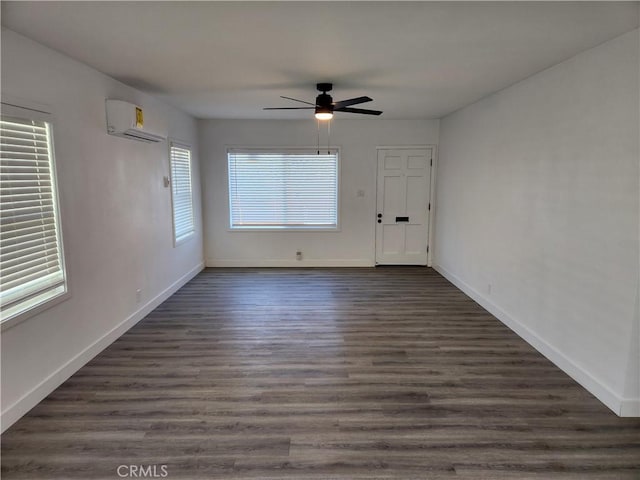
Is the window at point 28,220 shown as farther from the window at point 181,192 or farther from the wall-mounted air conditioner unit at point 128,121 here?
the window at point 181,192

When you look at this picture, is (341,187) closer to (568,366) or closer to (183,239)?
(183,239)

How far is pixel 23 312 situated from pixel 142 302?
1.70 meters

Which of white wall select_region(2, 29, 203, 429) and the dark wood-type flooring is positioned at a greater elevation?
white wall select_region(2, 29, 203, 429)

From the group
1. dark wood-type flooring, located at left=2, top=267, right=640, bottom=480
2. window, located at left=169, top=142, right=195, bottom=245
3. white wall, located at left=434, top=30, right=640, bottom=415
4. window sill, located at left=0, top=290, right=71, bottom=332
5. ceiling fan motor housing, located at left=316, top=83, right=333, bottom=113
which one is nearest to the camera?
dark wood-type flooring, located at left=2, top=267, right=640, bottom=480

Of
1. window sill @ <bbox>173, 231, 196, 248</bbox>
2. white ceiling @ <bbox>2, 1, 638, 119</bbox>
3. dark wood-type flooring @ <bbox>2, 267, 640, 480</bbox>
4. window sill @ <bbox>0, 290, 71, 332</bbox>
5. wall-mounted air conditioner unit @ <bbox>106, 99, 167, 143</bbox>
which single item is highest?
white ceiling @ <bbox>2, 1, 638, 119</bbox>

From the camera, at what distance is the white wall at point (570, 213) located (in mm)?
2400

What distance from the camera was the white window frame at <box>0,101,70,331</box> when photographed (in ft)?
7.59

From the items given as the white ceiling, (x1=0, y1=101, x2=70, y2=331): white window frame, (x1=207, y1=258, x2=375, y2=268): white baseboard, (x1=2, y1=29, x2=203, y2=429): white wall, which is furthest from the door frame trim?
(x1=0, y1=101, x2=70, y2=331): white window frame

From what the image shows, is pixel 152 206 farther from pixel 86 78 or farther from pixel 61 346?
pixel 61 346

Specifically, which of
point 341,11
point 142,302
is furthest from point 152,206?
point 341,11

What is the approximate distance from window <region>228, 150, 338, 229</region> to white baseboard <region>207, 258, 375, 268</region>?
1.99 feet

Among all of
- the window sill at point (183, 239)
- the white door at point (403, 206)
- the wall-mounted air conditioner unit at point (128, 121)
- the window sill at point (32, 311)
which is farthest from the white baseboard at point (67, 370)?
the white door at point (403, 206)

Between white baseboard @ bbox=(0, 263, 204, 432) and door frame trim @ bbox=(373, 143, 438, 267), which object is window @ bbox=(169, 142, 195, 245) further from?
door frame trim @ bbox=(373, 143, 438, 267)

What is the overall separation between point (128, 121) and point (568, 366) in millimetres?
4400
